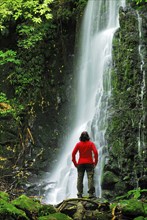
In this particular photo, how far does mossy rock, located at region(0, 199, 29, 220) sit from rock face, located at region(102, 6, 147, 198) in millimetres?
5630

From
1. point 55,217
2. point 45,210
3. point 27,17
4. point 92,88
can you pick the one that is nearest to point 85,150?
point 45,210

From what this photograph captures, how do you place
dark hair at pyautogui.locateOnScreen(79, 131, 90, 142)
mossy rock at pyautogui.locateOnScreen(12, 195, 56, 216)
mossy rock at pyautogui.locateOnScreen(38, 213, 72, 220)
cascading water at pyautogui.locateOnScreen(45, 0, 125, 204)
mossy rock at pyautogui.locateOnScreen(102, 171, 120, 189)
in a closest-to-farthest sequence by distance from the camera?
1. mossy rock at pyautogui.locateOnScreen(38, 213, 72, 220)
2. mossy rock at pyautogui.locateOnScreen(12, 195, 56, 216)
3. dark hair at pyautogui.locateOnScreen(79, 131, 90, 142)
4. mossy rock at pyautogui.locateOnScreen(102, 171, 120, 189)
5. cascading water at pyautogui.locateOnScreen(45, 0, 125, 204)

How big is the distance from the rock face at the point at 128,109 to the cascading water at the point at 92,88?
0.41 m

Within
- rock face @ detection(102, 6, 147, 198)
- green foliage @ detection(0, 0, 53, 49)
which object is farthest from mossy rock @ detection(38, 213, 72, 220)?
green foliage @ detection(0, 0, 53, 49)

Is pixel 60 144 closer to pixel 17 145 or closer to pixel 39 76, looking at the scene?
pixel 17 145

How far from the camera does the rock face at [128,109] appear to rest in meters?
10.3

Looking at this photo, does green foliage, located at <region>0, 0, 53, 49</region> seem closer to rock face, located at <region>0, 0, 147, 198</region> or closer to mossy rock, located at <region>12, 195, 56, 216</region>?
rock face, located at <region>0, 0, 147, 198</region>

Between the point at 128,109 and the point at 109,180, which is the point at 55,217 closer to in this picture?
the point at 109,180

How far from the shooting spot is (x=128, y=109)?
1115 cm

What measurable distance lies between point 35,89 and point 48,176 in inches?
167

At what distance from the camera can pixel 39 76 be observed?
52.9ft

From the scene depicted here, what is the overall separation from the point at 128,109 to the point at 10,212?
7013 mm

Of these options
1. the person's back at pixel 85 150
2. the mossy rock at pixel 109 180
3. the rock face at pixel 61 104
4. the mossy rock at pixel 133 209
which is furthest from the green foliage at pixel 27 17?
the mossy rock at pixel 133 209

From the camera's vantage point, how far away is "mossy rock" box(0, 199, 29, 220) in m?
4.69
